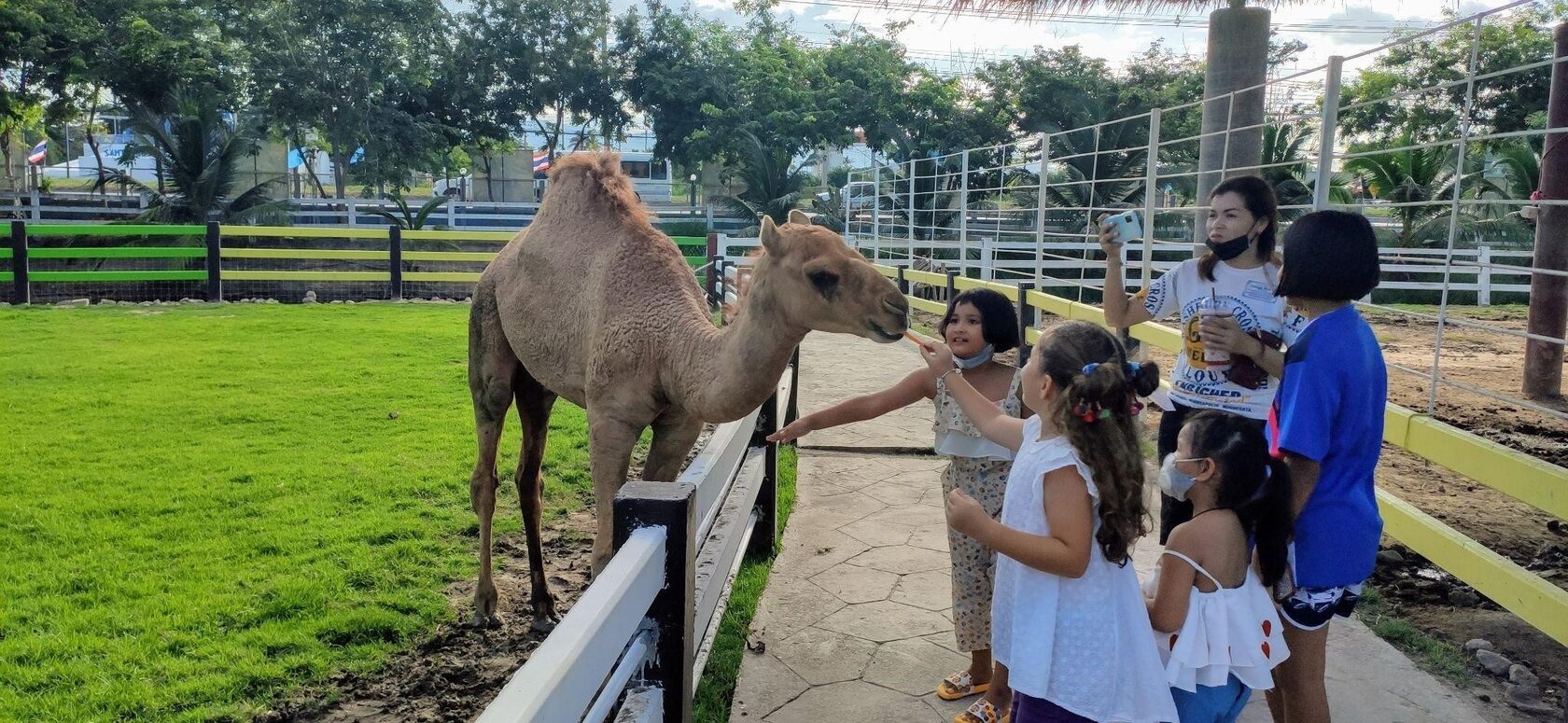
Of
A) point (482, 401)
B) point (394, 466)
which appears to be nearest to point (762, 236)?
point (482, 401)

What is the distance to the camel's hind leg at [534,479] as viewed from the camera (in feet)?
15.5

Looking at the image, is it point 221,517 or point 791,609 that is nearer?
point 791,609

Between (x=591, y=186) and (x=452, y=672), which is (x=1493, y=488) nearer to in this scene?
(x=591, y=186)

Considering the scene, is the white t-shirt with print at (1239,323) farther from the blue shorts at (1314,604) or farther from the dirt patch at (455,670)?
the dirt patch at (455,670)

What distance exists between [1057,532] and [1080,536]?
5 centimetres

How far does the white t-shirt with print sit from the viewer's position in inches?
132

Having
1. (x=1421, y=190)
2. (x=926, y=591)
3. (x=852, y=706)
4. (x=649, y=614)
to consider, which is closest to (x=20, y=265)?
(x=926, y=591)

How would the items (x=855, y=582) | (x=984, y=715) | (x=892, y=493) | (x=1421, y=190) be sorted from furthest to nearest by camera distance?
(x=1421, y=190) < (x=892, y=493) < (x=855, y=582) < (x=984, y=715)

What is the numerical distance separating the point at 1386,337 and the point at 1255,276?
11.7 meters

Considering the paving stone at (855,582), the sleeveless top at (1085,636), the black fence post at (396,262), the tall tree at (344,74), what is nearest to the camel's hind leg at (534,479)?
the paving stone at (855,582)

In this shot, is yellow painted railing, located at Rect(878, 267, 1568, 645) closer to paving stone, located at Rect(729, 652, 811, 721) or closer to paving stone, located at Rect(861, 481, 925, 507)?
paving stone, located at Rect(729, 652, 811, 721)

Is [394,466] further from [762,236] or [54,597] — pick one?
[762,236]

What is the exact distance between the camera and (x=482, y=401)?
5074 millimetres

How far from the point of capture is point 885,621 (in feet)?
14.6
